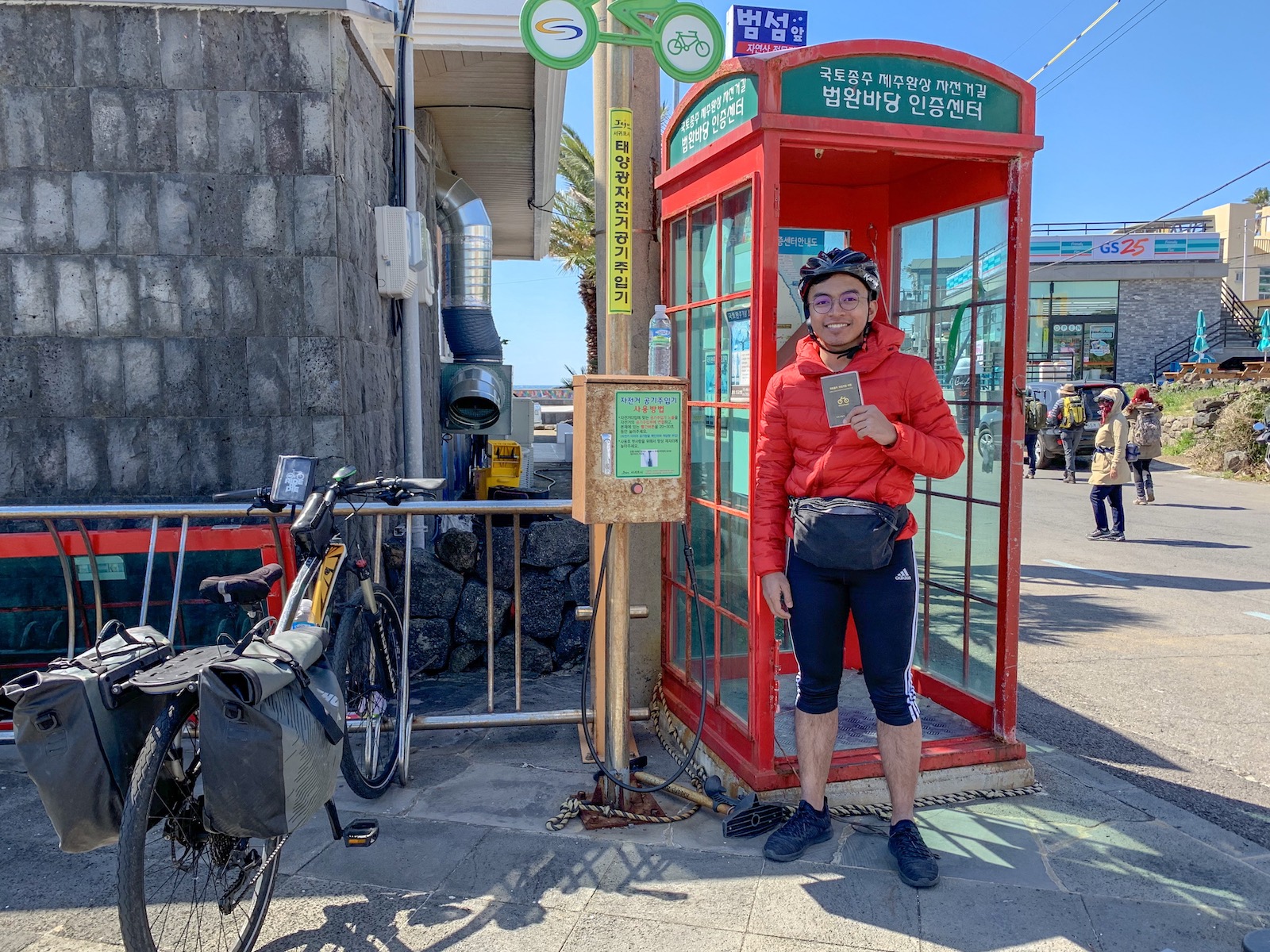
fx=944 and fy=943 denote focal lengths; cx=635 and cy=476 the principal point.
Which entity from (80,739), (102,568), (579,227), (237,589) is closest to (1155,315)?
(579,227)

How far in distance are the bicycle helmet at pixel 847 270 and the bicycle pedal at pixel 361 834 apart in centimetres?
236

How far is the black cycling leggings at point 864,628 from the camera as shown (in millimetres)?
3258

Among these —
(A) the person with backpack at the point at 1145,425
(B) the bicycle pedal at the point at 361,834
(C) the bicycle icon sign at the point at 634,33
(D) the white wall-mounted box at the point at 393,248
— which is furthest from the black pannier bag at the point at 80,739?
(A) the person with backpack at the point at 1145,425

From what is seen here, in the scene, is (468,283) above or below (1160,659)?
above

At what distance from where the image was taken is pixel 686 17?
3471 mm

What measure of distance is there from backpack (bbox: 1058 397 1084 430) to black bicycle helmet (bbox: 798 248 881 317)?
1632 centimetres

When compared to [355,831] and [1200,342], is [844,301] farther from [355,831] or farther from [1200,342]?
[1200,342]

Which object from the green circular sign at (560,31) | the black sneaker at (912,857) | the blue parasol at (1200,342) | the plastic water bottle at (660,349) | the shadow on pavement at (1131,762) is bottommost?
the shadow on pavement at (1131,762)

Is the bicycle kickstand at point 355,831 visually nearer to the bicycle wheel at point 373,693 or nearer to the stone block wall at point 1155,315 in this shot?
the bicycle wheel at point 373,693

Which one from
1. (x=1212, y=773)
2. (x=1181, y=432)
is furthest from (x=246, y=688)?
(x=1181, y=432)

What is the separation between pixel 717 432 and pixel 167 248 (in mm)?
3165

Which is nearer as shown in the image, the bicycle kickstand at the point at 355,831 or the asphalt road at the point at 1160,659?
the bicycle kickstand at the point at 355,831

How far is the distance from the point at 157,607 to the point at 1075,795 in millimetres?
4268

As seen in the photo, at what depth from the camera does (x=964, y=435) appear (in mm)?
4215
